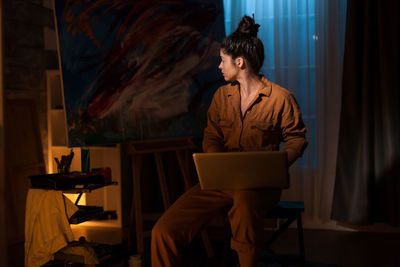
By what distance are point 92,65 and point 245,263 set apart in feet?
4.33

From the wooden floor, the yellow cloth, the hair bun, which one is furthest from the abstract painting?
the wooden floor

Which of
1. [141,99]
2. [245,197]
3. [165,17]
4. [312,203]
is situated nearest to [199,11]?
[165,17]

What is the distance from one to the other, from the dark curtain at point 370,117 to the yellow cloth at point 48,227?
201cm

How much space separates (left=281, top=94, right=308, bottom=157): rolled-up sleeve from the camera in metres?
1.99

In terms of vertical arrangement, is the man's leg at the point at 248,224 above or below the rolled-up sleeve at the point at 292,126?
below

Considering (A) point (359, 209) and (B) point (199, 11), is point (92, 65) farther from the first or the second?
(A) point (359, 209)

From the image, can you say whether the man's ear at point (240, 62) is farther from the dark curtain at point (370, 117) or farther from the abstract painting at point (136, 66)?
the dark curtain at point (370, 117)

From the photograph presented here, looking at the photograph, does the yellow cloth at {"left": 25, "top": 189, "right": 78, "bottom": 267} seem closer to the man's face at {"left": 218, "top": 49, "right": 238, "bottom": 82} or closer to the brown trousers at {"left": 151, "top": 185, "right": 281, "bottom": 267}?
the brown trousers at {"left": 151, "top": 185, "right": 281, "bottom": 267}

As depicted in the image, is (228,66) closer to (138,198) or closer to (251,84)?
(251,84)

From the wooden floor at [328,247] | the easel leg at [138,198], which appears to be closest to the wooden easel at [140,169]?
the easel leg at [138,198]

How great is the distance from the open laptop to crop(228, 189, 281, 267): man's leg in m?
0.09

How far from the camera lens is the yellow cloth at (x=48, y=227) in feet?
6.74

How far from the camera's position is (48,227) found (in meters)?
2.06

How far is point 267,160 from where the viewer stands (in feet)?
5.33
